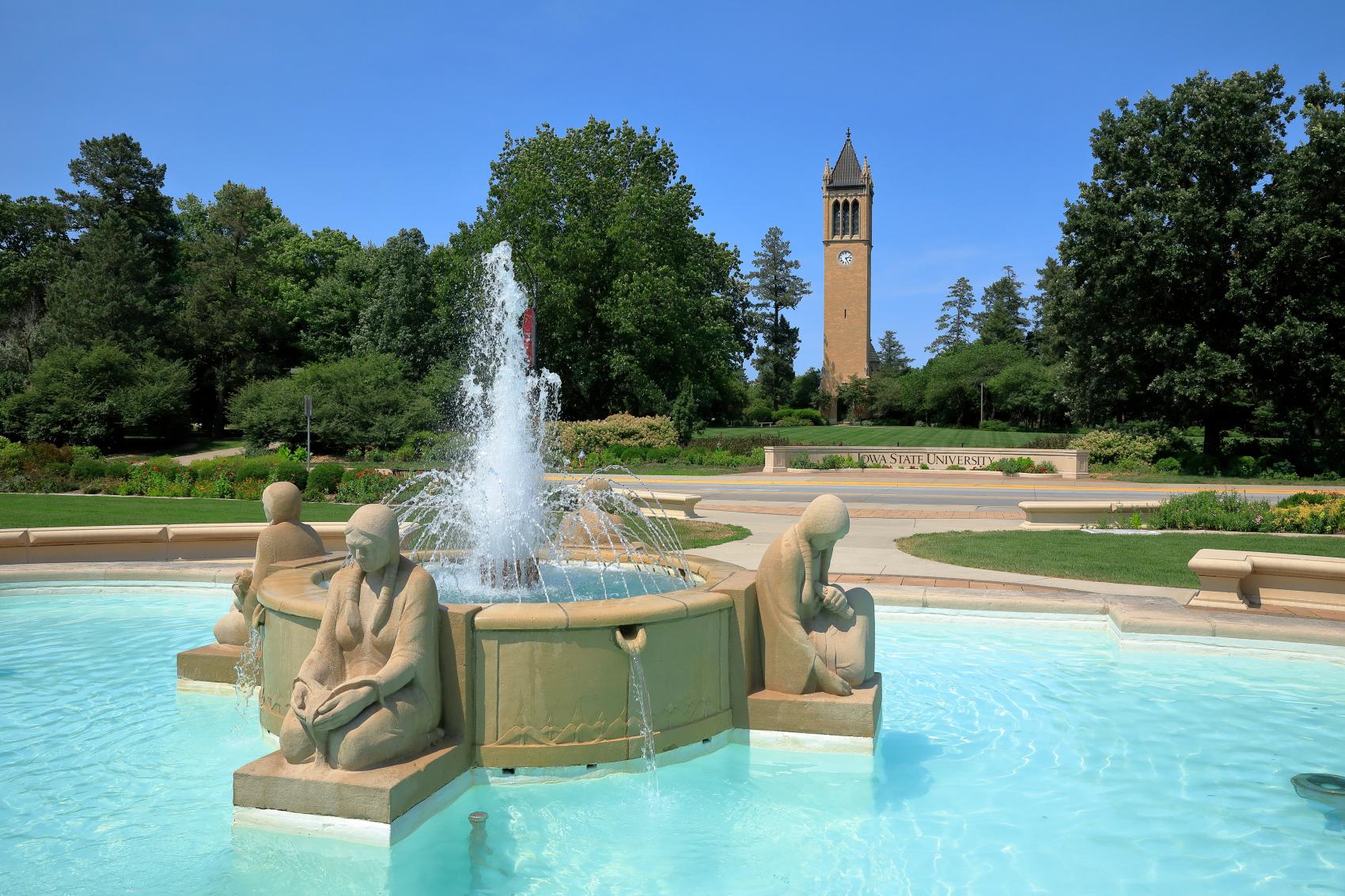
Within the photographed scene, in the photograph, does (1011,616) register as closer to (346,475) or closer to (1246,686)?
(1246,686)

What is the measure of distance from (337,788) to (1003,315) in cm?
9708

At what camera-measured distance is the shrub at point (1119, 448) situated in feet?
114

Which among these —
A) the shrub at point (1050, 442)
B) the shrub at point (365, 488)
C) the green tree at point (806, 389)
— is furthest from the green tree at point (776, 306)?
the shrub at point (365, 488)

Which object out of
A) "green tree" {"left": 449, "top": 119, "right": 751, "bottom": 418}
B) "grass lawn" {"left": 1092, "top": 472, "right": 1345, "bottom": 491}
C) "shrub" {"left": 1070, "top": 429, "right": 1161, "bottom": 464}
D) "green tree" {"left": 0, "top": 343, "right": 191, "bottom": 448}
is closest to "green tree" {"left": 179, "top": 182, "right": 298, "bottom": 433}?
"green tree" {"left": 0, "top": 343, "right": 191, "bottom": 448}

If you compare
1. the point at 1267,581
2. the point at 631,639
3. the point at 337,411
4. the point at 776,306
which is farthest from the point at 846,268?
the point at 631,639

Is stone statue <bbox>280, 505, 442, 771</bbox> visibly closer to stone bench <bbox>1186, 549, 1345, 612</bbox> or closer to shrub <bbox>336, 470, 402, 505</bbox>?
stone bench <bbox>1186, 549, 1345, 612</bbox>

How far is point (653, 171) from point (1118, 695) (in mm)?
43659

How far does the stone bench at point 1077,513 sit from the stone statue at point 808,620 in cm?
1262

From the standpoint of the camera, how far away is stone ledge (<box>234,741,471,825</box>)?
4859mm

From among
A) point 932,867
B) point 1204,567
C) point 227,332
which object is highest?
point 227,332

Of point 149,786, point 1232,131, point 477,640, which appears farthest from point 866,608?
point 1232,131

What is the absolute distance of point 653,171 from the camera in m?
47.8

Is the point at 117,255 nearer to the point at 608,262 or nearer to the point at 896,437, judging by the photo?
the point at 608,262

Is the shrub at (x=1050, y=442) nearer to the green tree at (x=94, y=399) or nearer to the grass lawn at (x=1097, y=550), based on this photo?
the grass lawn at (x=1097, y=550)
